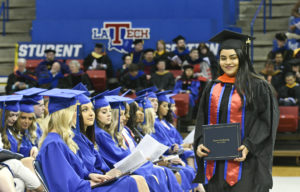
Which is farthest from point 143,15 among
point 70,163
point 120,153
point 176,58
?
point 70,163

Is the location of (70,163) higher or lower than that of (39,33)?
lower

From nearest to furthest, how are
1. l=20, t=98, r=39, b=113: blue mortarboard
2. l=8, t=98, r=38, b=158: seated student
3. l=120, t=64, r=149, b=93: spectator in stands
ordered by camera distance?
l=8, t=98, r=38, b=158: seated student
l=20, t=98, r=39, b=113: blue mortarboard
l=120, t=64, r=149, b=93: spectator in stands

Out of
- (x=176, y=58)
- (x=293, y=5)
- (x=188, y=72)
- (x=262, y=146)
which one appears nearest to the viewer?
(x=262, y=146)

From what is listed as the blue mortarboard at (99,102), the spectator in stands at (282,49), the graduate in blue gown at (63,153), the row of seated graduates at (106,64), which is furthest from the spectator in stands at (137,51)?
the graduate in blue gown at (63,153)

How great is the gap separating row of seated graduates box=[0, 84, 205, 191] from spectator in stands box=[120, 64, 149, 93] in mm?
4115

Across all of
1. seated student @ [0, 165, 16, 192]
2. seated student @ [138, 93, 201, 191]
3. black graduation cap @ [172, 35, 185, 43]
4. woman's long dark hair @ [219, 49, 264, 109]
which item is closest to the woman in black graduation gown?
woman's long dark hair @ [219, 49, 264, 109]

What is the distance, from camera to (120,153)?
5.73 meters

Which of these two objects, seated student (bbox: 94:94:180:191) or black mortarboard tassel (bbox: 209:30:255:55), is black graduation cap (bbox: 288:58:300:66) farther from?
black mortarboard tassel (bbox: 209:30:255:55)

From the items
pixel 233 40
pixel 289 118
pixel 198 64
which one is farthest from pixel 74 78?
pixel 233 40

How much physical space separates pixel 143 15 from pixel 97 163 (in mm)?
10161

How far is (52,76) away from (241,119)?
9.44 m

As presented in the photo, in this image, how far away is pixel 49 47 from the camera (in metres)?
14.6

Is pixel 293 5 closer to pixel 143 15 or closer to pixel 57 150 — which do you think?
pixel 143 15

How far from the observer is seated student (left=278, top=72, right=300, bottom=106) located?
11654 mm
